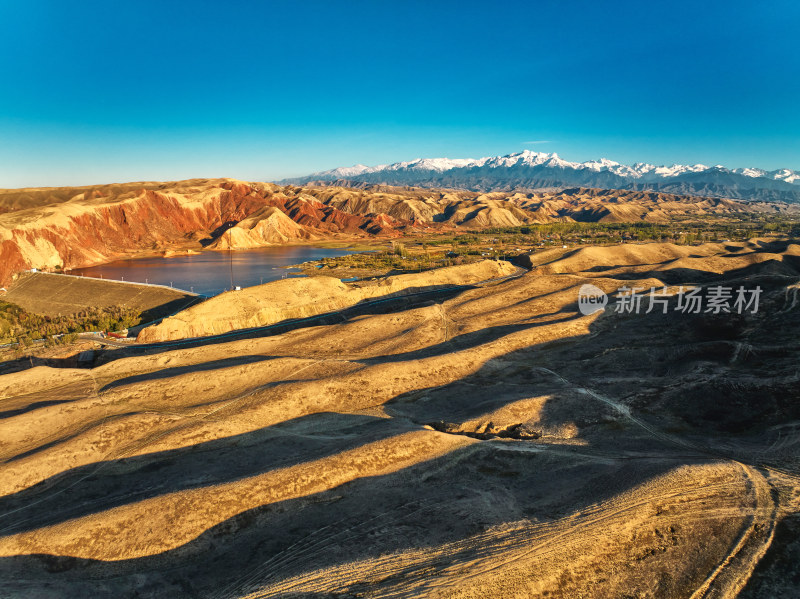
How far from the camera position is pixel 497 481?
20.7 m

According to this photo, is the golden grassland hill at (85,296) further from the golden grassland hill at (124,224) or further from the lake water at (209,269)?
the golden grassland hill at (124,224)

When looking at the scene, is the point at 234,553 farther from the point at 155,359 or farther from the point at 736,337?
the point at 736,337

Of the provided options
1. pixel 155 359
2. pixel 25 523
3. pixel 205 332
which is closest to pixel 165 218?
pixel 205 332

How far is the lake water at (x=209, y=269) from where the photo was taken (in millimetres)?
103938

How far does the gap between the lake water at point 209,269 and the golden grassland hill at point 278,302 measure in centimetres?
3074

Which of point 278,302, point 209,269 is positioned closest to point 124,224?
point 209,269

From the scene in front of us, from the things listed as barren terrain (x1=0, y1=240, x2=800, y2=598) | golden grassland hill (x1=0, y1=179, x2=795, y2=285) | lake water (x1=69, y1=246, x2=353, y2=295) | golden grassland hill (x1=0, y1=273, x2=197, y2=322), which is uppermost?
golden grassland hill (x1=0, y1=179, x2=795, y2=285)

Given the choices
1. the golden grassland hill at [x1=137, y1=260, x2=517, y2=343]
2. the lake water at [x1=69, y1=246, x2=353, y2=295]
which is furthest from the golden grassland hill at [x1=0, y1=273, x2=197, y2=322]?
the golden grassland hill at [x1=137, y1=260, x2=517, y2=343]

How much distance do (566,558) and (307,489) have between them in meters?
11.7

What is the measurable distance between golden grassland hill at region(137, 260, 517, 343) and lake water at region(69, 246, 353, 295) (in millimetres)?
30739

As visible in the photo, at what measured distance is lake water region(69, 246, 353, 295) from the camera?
104m

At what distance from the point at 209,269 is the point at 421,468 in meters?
118

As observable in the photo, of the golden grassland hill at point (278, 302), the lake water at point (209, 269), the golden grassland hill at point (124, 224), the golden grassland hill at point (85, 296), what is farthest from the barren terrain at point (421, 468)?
the golden grassland hill at point (124, 224)

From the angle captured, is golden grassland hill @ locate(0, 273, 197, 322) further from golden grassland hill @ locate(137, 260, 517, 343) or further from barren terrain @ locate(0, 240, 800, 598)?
barren terrain @ locate(0, 240, 800, 598)
